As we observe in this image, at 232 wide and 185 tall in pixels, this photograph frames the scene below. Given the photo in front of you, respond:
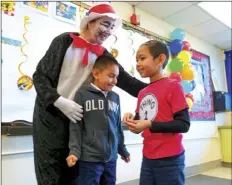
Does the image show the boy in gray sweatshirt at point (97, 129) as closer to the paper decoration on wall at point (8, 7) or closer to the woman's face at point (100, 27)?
the woman's face at point (100, 27)

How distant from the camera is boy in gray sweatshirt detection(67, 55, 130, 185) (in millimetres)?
939

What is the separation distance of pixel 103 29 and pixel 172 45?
2.14m

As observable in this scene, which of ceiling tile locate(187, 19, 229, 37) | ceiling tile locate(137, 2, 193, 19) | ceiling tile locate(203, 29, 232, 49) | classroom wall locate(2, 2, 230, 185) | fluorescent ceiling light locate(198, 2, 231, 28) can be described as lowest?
classroom wall locate(2, 2, 230, 185)

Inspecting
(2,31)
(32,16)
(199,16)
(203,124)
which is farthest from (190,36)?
(2,31)

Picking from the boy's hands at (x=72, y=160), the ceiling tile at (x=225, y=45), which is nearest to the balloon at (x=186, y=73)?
the ceiling tile at (x=225, y=45)

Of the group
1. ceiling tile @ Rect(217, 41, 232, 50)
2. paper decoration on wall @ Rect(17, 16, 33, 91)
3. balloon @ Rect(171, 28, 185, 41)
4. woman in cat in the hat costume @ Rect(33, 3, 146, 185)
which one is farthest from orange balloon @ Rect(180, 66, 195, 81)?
woman in cat in the hat costume @ Rect(33, 3, 146, 185)

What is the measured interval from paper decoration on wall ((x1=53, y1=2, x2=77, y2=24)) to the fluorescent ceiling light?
5.03ft

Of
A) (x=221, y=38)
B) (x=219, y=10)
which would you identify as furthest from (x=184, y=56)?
(x=221, y=38)

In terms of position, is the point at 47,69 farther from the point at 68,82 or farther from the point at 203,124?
the point at 203,124

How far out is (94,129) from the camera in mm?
967

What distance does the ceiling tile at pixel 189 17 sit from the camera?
Answer: 2904 millimetres

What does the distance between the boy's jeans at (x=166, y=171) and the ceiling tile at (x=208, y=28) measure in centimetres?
277

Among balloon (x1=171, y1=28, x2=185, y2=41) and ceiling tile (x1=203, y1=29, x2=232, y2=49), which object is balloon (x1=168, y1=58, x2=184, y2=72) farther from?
ceiling tile (x1=203, y1=29, x2=232, y2=49)

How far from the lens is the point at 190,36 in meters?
3.63
